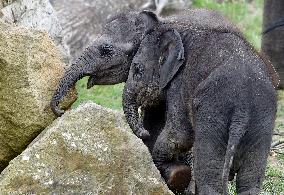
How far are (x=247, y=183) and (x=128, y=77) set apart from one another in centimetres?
90

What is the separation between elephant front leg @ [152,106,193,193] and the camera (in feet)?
15.3

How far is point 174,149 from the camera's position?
480 cm

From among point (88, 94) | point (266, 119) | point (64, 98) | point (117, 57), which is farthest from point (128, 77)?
point (88, 94)

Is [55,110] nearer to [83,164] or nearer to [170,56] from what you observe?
[83,164]

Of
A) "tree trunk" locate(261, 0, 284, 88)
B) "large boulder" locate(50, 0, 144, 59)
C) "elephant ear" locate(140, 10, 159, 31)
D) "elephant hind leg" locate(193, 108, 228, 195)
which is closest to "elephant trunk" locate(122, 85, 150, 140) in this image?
"elephant ear" locate(140, 10, 159, 31)

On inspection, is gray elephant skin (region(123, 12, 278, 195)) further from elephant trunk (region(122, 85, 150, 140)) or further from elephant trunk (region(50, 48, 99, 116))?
elephant trunk (region(50, 48, 99, 116))

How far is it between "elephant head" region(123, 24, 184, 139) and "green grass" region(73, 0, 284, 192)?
18.3 inches

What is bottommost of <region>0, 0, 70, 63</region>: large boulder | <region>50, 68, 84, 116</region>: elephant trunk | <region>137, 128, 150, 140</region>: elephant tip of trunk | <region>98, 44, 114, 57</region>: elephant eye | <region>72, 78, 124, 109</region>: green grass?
<region>72, 78, 124, 109</region>: green grass

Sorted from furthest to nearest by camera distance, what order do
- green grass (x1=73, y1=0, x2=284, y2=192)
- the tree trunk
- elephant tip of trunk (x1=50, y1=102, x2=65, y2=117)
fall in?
the tree trunk
green grass (x1=73, y1=0, x2=284, y2=192)
elephant tip of trunk (x1=50, y1=102, x2=65, y2=117)

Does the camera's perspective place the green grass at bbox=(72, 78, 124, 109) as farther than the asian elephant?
Yes

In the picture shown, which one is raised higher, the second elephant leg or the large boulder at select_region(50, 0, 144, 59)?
the second elephant leg

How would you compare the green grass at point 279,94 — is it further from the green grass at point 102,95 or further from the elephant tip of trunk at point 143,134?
the elephant tip of trunk at point 143,134

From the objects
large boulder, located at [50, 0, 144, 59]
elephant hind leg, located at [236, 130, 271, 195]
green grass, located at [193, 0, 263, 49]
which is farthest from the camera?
green grass, located at [193, 0, 263, 49]

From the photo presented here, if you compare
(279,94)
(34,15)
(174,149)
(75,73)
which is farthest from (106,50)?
(279,94)
